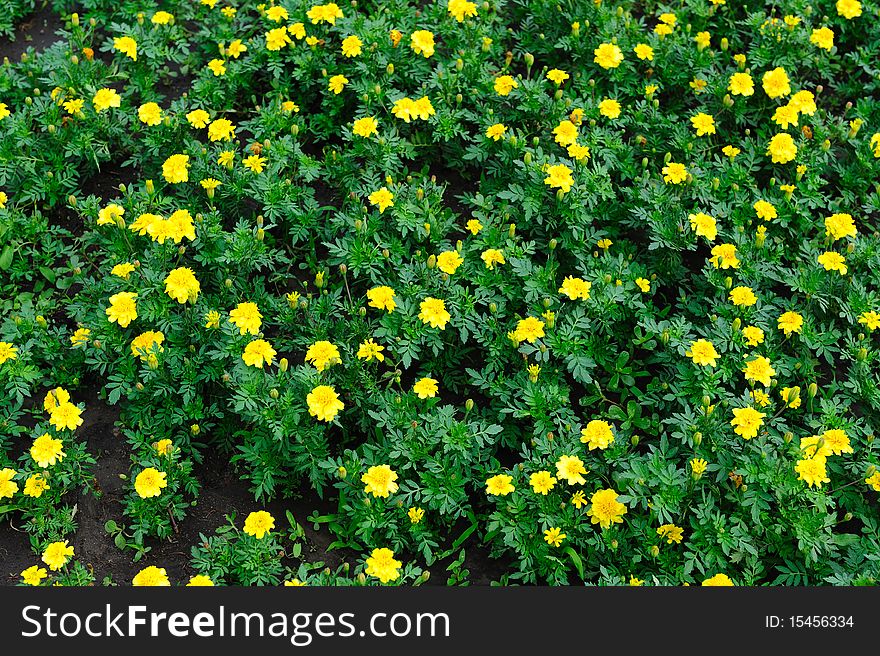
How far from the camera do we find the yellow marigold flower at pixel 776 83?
552 centimetres

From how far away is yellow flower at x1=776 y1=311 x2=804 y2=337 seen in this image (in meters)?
4.67

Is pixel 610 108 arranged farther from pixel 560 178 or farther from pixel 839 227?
pixel 839 227

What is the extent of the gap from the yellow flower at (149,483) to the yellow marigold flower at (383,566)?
3.30 ft

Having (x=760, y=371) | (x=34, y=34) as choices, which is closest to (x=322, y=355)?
(x=760, y=371)

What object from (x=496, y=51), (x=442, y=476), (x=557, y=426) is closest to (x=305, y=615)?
(x=442, y=476)

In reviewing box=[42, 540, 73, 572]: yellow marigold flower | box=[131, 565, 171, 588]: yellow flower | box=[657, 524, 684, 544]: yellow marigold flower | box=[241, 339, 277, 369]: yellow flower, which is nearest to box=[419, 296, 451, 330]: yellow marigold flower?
box=[241, 339, 277, 369]: yellow flower

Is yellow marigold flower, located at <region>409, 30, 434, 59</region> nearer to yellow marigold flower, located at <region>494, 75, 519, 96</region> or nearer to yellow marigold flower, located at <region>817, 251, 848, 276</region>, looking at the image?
yellow marigold flower, located at <region>494, 75, 519, 96</region>

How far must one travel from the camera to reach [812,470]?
13.5 ft

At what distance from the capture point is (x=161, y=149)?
541cm

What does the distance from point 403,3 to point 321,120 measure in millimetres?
987

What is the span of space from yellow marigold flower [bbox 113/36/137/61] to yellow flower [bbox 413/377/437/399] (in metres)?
2.76

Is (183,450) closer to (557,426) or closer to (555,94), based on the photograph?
(557,426)

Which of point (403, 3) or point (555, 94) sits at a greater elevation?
point (403, 3)

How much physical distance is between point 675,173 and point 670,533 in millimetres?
2019
